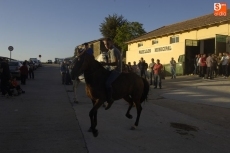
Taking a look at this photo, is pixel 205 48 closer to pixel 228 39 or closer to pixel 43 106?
pixel 228 39

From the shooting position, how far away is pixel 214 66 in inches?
811

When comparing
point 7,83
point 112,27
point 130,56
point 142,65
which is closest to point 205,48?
point 142,65

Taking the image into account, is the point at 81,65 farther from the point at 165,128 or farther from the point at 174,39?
the point at 174,39

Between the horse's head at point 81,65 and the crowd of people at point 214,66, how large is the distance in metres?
14.6

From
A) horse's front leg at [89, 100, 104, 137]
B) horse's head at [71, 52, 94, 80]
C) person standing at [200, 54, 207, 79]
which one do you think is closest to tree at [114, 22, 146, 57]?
person standing at [200, 54, 207, 79]

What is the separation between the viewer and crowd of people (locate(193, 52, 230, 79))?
65.3ft

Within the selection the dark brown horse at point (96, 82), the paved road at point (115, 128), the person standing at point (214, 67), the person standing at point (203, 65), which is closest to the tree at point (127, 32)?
the person standing at point (203, 65)

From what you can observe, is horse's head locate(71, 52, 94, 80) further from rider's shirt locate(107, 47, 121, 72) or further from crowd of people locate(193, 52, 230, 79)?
crowd of people locate(193, 52, 230, 79)

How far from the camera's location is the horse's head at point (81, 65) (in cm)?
677

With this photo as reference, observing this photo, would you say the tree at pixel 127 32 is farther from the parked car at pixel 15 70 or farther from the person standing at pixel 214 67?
the person standing at pixel 214 67

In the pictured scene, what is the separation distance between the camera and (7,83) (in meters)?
13.9

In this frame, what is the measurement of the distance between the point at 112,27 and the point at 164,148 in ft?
195

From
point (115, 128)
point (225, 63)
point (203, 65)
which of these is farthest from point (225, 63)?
point (115, 128)

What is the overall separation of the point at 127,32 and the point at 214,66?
33.4m
